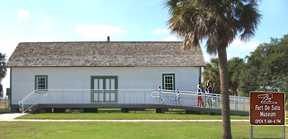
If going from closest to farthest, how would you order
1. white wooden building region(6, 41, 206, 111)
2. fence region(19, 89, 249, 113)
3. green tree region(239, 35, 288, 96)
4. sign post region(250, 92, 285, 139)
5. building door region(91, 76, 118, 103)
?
1. sign post region(250, 92, 285, 139)
2. fence region(19, 89, 249, 113)
3. building door region(91, 76, 118, 103)
4. white wooden building region(6, 41, 206, 111)
5. green tree region(239, 35, 288, 96)

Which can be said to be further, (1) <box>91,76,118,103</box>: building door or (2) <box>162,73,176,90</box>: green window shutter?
(2) <box>162,73,176,90</box>: green window shutter

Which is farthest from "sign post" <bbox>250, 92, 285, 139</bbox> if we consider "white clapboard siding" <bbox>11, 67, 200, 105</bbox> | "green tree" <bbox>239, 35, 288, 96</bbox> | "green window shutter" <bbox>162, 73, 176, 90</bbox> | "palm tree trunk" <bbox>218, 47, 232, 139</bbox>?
"green tree" <bbox>239, 35, 288, 96</bbox>

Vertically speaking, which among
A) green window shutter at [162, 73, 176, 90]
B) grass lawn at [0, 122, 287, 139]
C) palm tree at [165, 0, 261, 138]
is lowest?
grass lawn at [0, 122, 287, 139]

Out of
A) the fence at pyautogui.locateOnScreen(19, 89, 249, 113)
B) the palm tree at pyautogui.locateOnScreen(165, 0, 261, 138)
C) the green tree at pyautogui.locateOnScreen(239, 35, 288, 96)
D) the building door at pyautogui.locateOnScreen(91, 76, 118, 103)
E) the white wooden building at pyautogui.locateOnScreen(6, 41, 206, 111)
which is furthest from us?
the green tree at pyautogui.locateOnScreen(239, 35, 288, 96)

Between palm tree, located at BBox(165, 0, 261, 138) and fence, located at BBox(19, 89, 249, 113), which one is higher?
palm tree, located at BBox(165, 0, 261, 138)

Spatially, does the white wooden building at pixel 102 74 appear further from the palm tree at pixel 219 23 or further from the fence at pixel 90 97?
the palm tree at pixel 219 23

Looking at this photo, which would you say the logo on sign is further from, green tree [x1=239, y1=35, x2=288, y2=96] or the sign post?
green tree [x1=239, y1=35, x2=288, y2=96]

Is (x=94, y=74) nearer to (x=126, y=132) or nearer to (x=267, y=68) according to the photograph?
(x=126, y=132)

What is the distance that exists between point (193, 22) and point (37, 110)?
16.2m

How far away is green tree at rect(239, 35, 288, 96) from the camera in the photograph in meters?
34.3

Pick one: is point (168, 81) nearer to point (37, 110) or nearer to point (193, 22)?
point (37, 110)

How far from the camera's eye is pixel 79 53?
83.4 ft

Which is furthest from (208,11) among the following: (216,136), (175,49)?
(175,49)

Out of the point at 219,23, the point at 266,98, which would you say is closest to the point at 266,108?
the point at 266,98
